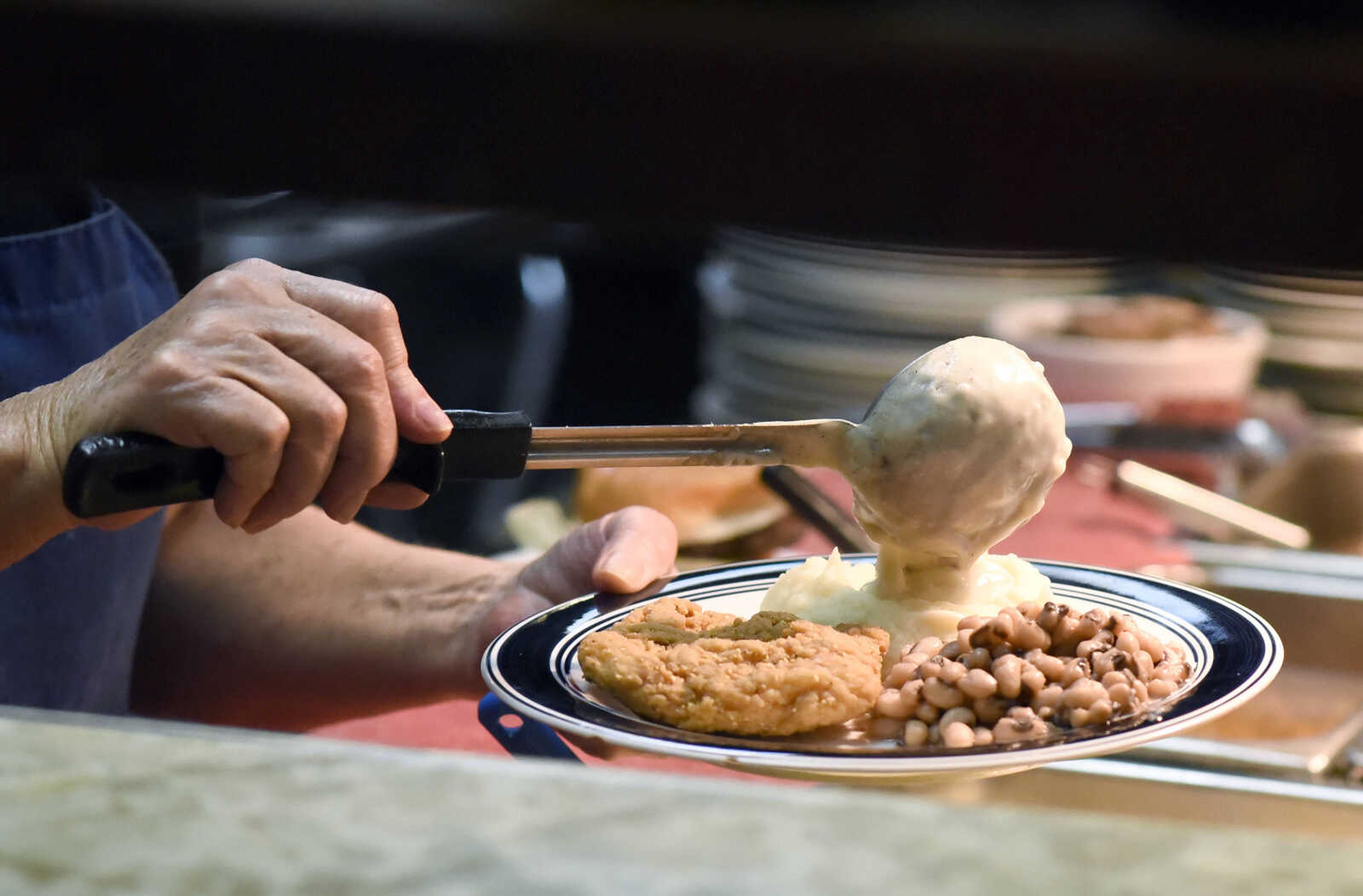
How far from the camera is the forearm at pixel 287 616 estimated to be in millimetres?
1400

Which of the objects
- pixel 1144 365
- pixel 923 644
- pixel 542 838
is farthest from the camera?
pixel 1144 365

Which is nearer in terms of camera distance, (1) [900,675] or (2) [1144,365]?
(1) [900,675]

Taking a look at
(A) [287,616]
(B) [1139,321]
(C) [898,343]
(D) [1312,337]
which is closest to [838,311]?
(C) [898,343]

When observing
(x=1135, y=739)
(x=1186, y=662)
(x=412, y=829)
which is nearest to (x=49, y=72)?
(x=412, y=829)

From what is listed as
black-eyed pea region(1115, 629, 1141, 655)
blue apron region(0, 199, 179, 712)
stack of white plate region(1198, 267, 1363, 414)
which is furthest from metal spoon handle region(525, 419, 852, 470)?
stack of white plate region(1198, 267, 1363, 414)

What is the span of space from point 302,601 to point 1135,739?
888mm

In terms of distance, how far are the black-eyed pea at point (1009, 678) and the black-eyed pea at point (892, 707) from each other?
0.18 ft

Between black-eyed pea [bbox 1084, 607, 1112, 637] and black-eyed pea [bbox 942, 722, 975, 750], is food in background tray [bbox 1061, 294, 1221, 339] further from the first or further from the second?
black-eyed pea [bbox 942, 722, 975, 750]

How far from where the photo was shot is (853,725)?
2.96 feet

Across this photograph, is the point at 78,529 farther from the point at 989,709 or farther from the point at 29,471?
the point at 989,709

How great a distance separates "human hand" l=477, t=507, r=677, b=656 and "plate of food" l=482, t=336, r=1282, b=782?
6cm

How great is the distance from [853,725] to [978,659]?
0.29 ft

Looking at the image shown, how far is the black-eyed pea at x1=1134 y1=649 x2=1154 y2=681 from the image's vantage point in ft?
2.96

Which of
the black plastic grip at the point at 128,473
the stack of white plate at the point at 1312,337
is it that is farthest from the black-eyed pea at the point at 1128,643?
the stack of white plate at the point at 1312,337
